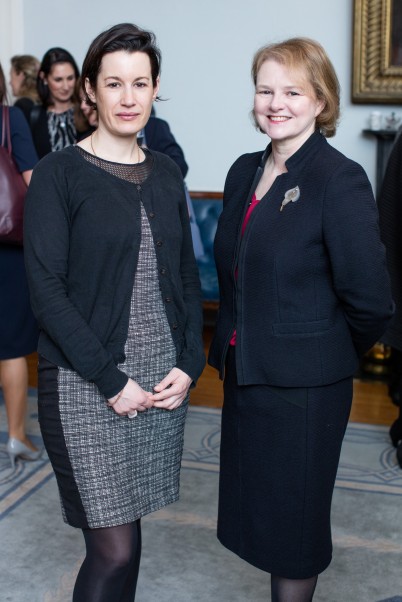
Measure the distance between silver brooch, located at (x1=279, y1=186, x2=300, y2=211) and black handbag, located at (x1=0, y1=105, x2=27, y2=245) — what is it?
183 centimetres

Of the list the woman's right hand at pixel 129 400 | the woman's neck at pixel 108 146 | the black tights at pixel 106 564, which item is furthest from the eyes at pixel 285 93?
the black tights at pixel 106 564

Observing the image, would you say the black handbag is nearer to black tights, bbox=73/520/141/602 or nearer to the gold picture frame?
black tights, bbox=73/520/141/602

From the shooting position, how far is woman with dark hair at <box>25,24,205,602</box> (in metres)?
2.23

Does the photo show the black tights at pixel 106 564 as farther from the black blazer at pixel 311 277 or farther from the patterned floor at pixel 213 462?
the patterned floor at pixel 213 462

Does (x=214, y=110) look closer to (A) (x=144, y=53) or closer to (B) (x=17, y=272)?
(B) (x=17, y=272)

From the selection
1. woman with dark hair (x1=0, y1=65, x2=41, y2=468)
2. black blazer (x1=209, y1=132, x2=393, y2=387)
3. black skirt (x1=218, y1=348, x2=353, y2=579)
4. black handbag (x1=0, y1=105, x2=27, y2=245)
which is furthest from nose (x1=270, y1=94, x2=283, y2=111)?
woman with dark hair (x1=0, y1=65, x2=41, y2=468)

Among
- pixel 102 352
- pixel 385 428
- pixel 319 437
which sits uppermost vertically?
pixel 102 352

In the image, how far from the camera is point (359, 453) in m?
4.68

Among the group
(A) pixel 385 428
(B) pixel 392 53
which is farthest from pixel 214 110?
(A) pixel 385 428

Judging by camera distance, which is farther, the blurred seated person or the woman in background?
the woman in background

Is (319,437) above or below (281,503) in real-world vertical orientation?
above

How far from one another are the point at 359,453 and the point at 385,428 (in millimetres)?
472

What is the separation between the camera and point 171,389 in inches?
95.6

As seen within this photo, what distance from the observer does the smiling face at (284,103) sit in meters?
2.31
